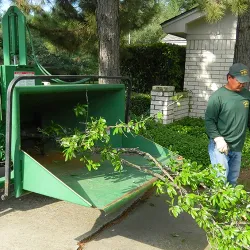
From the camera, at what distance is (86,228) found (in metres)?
3.63

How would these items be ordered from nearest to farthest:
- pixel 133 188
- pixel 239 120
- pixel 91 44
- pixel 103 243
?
pixel 133 188 → pixel 103 243 → pixel 239 120 → pixel 91 44

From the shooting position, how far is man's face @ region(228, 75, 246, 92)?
11.5 feet

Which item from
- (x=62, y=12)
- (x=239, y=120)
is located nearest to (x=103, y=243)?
(x=239, y=120)

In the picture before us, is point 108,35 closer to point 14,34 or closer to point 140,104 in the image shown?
point 14,34

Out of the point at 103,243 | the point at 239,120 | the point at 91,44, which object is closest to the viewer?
the point at 103,243

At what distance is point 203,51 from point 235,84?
620 centimetres

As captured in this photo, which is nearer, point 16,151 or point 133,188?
point 16,151

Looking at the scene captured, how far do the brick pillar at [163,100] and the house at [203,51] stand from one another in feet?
5.05

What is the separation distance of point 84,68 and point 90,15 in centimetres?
1455

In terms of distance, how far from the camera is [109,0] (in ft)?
20.2

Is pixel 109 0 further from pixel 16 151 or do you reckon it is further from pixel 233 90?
pixel 16 151

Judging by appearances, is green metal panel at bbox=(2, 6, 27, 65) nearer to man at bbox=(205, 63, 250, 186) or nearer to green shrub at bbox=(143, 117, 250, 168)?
green shrub at bbox=(143, 117, 250, 168)

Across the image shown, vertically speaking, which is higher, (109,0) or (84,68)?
(109,0)

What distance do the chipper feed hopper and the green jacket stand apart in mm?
634
